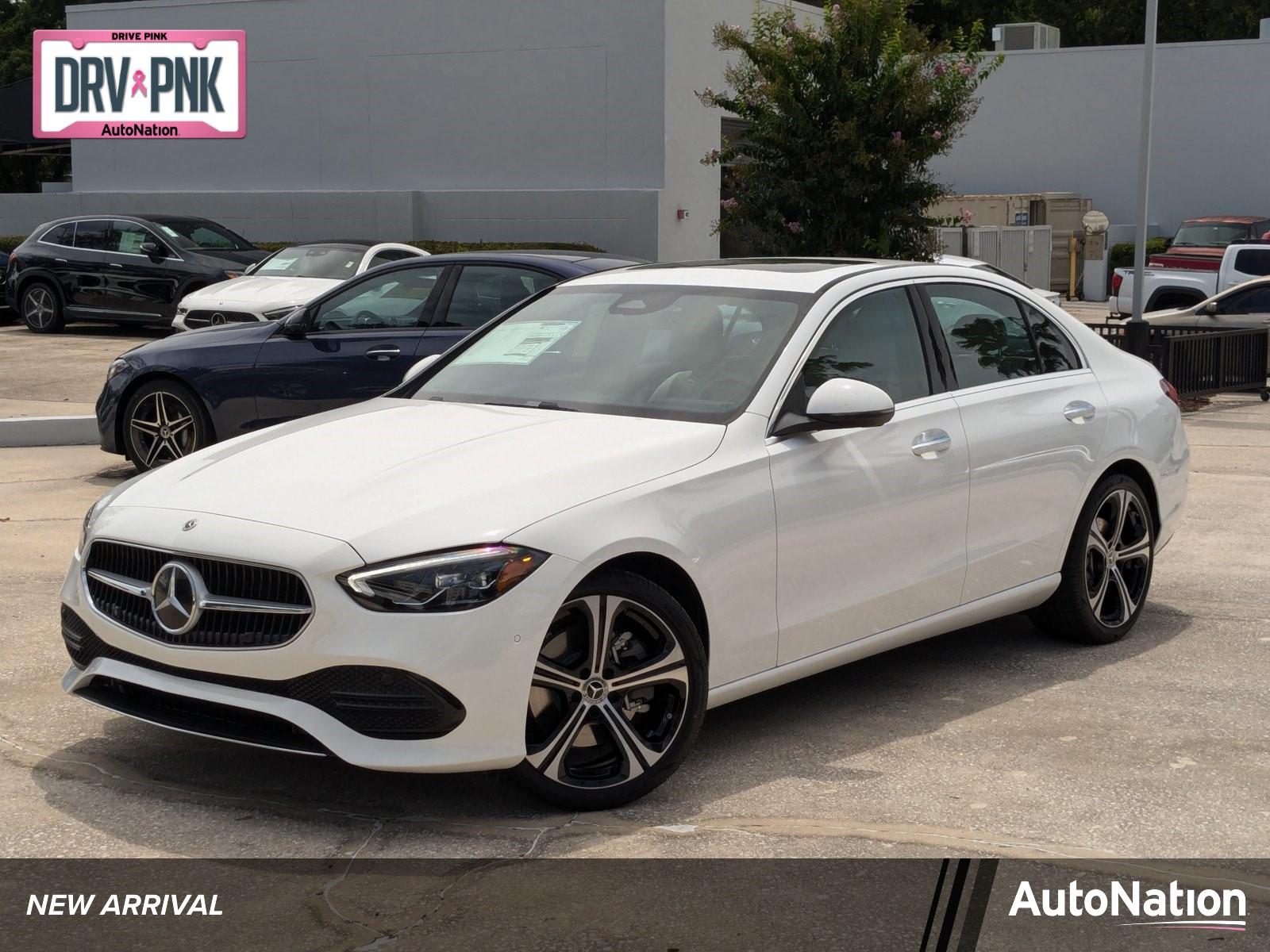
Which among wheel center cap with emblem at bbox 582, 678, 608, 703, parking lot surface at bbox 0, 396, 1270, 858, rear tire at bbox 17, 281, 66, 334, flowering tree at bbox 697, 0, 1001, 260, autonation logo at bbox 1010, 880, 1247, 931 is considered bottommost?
parking lot surface at bbox 0, 396, 1270, 858

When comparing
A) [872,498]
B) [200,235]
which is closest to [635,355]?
[872,498]

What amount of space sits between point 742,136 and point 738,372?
13069mm

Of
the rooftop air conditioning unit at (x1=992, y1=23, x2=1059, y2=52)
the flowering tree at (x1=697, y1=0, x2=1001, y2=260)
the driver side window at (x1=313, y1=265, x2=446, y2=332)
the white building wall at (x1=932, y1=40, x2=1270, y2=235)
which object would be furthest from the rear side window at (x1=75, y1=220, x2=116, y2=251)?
the rooftop air conditioning unit at (x1=992, y1=23, x2=1059, y2=52)

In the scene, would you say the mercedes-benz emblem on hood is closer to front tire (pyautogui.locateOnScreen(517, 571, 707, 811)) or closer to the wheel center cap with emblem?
front tire (pyautogui.locateOnScreen(517, 571, 707, 811))

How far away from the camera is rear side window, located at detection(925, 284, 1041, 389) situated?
6.21m

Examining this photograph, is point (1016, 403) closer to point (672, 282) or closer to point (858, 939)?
point (672, 282)

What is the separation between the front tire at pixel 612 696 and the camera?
458cm

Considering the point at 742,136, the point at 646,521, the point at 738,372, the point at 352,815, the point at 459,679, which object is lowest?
the point at 352,815

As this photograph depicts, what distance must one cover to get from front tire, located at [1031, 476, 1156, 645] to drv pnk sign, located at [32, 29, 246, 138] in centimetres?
2738

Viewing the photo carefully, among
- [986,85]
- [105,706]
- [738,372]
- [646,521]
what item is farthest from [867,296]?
[986,85]

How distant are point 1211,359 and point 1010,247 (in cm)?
1518

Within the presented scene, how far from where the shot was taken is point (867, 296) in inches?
233

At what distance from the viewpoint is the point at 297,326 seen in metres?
10.3

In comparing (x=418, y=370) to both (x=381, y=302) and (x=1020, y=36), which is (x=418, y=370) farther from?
(x=1020, y=36)
